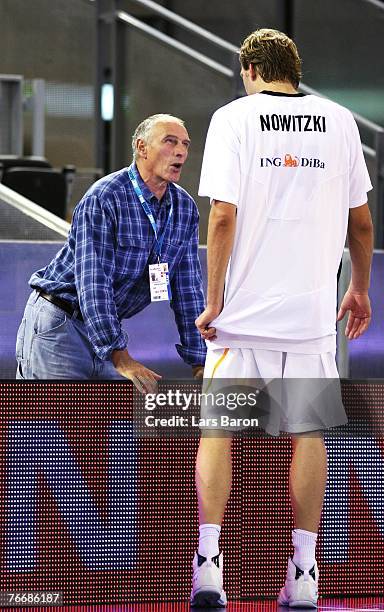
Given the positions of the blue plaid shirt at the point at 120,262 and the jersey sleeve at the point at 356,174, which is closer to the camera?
the jersey sleeve at the point at 356,174

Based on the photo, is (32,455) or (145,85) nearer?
(32,455)

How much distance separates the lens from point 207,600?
11.5 feet

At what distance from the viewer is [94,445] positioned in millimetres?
3582

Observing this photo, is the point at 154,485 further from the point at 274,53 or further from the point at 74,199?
the point at 74,199

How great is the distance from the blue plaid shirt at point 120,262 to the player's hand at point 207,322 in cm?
39

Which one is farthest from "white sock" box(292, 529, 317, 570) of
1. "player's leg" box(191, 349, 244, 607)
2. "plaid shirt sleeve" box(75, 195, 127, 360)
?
"plaid shirt sleeve" box(75, 195, 127, 360)

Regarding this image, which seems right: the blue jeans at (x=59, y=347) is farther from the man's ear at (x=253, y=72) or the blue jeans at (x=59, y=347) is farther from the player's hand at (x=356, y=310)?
the man's ear at (x=253, y=72)

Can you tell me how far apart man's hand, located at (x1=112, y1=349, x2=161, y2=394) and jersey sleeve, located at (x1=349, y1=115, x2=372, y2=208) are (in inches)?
30.6

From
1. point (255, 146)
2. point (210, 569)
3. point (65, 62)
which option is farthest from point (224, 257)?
point (65, 62)

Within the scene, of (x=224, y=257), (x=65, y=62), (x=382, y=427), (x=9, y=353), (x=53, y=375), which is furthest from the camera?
(x=65, y=62)

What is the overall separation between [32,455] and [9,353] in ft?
5.91

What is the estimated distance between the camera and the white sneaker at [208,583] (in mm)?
3479

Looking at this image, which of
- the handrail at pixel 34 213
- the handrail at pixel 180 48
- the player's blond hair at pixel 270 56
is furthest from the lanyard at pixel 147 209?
the handrail at pixel 180 48

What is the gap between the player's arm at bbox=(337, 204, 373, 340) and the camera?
3.72 meters
